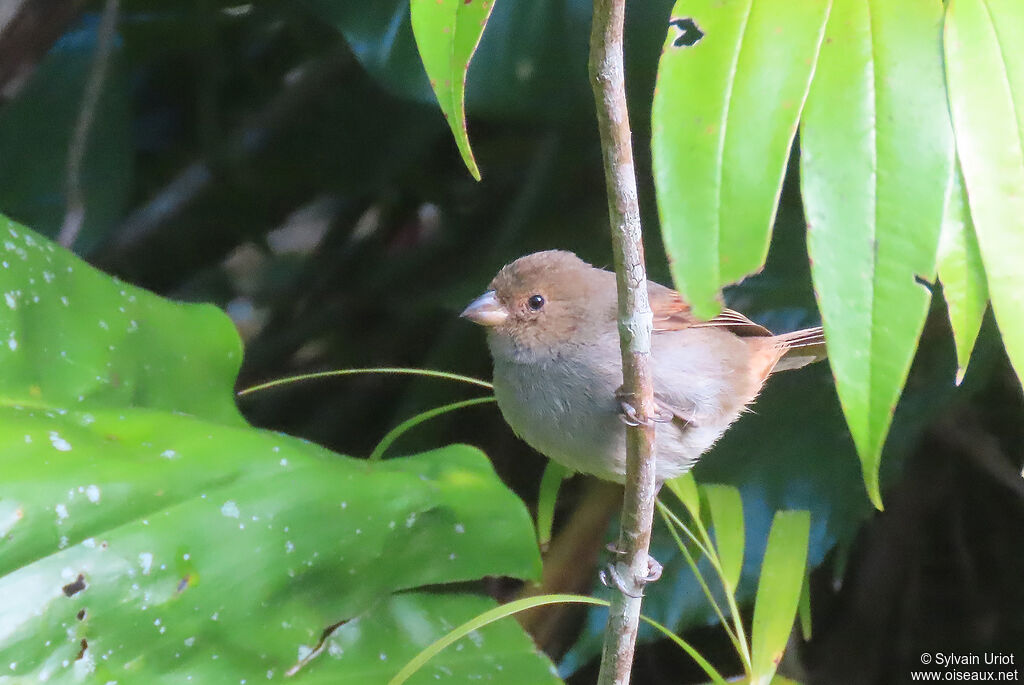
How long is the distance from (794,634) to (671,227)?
1.58 meters

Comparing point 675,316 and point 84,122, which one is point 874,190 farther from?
point 84,122

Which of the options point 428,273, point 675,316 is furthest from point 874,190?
point 428,273

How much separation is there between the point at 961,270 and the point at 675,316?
68cm

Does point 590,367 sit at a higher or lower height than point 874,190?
lower

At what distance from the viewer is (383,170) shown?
217 cm

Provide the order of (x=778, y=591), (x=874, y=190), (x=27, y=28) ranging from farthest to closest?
(x=27, y=28) → (x=778, y=591) → (x=874, y=190)

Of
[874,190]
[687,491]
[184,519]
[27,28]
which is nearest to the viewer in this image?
[874,190]

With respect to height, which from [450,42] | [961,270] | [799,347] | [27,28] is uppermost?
[27,28]

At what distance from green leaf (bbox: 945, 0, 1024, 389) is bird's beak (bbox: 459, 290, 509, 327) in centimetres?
79

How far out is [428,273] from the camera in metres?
2.21

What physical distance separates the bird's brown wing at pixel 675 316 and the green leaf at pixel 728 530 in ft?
0.97

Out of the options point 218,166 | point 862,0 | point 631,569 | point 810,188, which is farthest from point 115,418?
point 218,166

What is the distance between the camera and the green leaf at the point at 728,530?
1.46 m

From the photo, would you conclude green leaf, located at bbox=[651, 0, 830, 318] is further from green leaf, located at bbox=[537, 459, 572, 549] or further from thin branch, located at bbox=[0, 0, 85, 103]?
thin branch, located at bbox=[0, 0, 85, 103]
